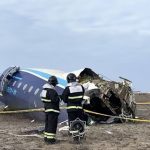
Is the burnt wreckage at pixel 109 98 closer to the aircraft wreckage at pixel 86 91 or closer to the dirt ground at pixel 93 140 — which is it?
the aircraft wreckage at pixel 86 91

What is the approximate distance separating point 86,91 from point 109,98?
1565 millimetres

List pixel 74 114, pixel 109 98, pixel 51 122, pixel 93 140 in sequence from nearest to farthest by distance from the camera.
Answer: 1. pixel 51 122
2. pixel 74 114
3. pixel 93 140
4. pixel 109 98

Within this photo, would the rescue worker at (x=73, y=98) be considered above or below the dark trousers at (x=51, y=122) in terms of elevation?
above

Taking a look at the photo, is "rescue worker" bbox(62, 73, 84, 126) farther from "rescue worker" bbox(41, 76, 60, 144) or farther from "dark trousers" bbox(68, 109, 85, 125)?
"rescue worker" bbox(41, 76, 60, 144)

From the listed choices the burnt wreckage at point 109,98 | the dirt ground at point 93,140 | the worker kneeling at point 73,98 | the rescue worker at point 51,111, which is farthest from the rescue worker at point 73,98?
the burnt wreckage at point 109,98

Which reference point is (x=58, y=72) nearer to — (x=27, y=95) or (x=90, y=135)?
(x=27, y=95)

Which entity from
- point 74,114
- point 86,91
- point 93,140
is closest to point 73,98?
point 74,114

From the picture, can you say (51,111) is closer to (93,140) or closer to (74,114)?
(74,114)

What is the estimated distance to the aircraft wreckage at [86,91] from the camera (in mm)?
21547

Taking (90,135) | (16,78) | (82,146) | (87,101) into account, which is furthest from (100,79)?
(82,146)

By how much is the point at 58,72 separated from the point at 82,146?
10.5 metres

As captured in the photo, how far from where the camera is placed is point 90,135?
1622 centimetres

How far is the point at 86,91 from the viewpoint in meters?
21.0

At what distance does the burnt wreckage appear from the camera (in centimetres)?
2134
